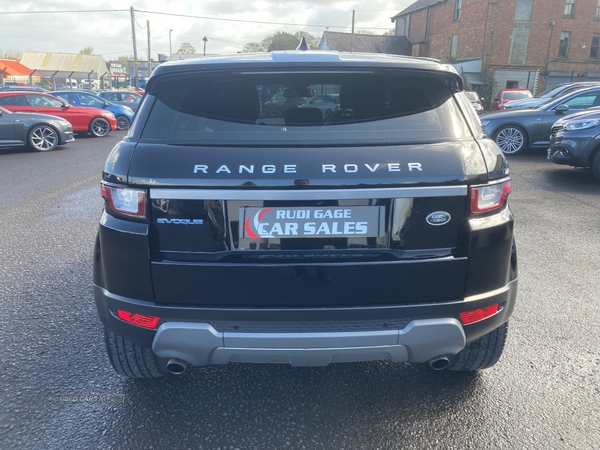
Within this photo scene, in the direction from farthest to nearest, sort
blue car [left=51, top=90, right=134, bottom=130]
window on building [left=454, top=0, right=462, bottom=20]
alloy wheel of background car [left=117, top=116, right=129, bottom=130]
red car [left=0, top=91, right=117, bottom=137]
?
window on building [left=454, top=0, right=462, bottom=20], alloy wheel of background car [left=117, top=116, right=129, bottom=130], blue car [left=51, top=90, right=134, bottom=130], red car [left=0, top=91, right=117, bottom=137]

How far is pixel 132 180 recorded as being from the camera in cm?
205

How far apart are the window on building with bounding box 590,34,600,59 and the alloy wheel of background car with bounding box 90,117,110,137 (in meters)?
38.2

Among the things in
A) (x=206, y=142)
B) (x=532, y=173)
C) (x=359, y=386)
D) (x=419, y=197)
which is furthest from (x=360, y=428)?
(x=532, y=173)

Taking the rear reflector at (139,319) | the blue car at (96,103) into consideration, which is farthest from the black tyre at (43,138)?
the rear reflector at (139,319)

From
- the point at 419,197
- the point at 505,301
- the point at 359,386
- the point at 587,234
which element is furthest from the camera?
the point at 587,234

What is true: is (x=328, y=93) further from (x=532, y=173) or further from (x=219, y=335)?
(x=532, y=173)

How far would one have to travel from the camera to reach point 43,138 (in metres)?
12.7

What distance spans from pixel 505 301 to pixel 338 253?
0.86 metres

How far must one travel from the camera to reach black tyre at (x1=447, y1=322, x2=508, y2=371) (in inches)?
97.4

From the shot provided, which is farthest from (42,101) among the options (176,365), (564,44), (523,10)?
(564,44)

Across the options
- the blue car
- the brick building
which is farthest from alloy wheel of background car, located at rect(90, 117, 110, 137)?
the brick building

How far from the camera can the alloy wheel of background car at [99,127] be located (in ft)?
54.1

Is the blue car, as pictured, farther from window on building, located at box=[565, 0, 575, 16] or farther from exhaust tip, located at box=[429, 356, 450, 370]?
window on building, located at box=[565, 0, 575, 16]

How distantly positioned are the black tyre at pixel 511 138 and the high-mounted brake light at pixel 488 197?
10.1 metres
